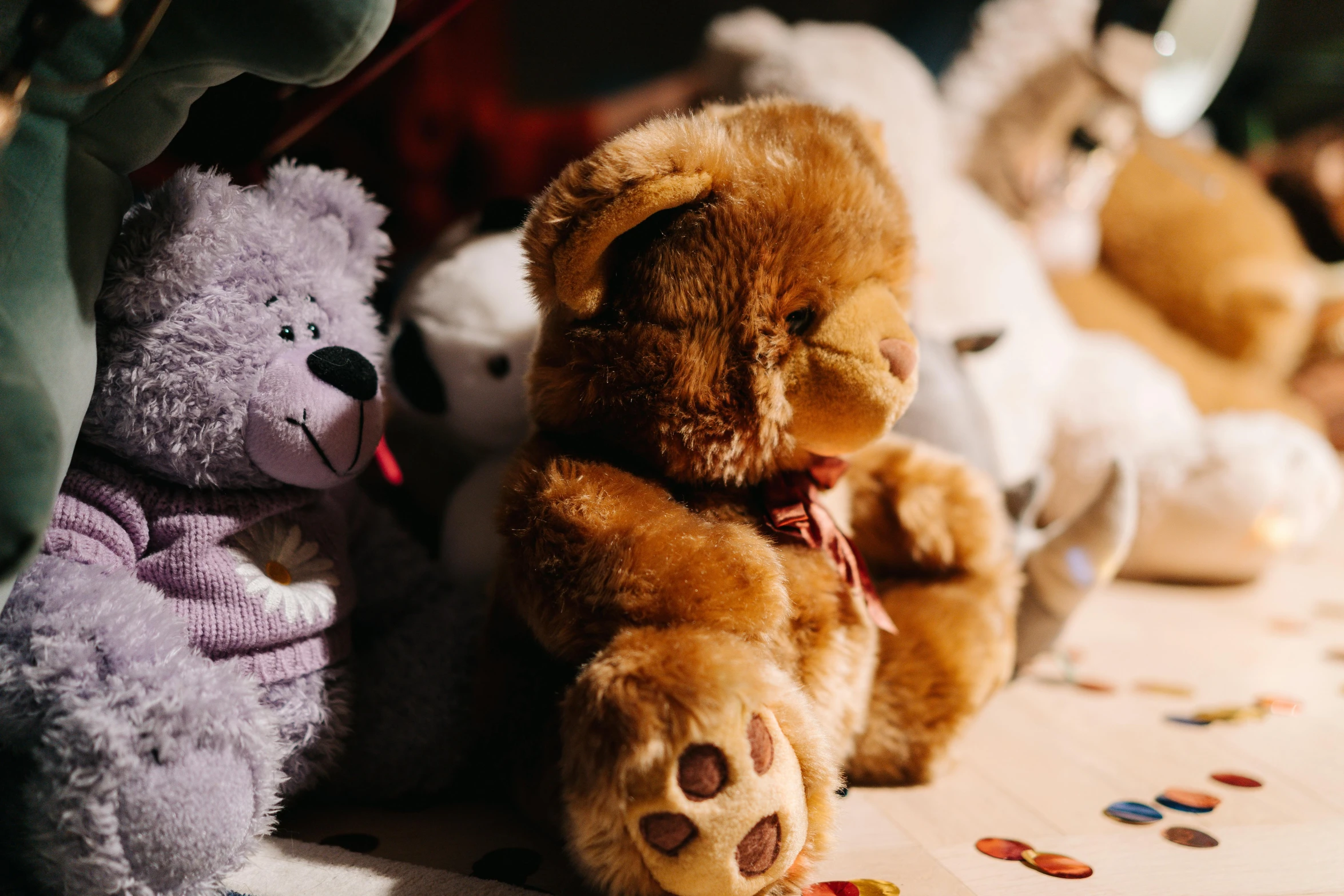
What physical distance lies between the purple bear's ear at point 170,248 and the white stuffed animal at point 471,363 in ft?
0.89

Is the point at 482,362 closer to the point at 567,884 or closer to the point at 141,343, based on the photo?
the point at 141,343

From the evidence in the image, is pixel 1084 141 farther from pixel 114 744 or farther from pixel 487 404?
pixel 114 744

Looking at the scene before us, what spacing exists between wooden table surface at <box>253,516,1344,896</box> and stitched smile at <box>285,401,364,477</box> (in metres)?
0.26

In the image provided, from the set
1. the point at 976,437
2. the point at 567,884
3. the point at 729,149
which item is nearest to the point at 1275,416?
the point at 976,437

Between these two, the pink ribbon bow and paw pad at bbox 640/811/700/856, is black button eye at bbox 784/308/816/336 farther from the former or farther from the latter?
paw pad at bbox 640/811/700/856

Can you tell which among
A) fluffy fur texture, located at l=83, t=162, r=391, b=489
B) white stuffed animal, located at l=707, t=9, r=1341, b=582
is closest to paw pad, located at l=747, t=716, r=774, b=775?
fluffy fur texture, located at l=83, t=162, r=391, b=489

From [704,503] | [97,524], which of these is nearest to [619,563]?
[704,503]

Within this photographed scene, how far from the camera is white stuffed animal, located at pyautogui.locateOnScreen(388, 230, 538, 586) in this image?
88 centimetres

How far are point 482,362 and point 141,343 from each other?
1.06 feet

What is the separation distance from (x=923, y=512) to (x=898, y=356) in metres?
0.19

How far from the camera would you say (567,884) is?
0.61m

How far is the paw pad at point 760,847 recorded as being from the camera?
511mm

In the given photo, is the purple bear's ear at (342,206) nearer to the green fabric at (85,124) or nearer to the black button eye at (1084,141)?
the green fabric at (85,124)

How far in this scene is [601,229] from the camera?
1.87 feet
